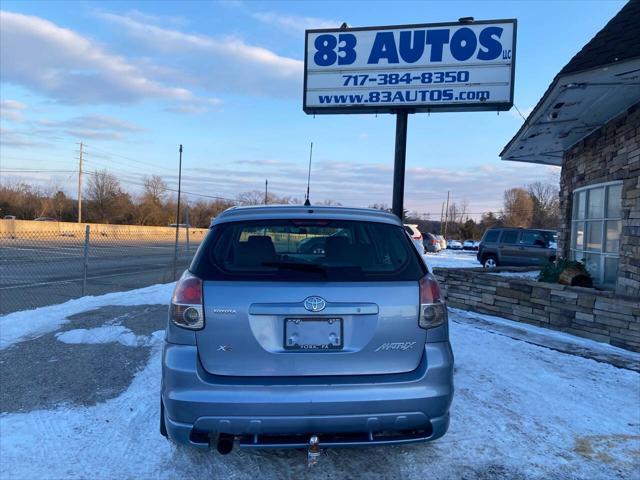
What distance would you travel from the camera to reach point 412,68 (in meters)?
9.77

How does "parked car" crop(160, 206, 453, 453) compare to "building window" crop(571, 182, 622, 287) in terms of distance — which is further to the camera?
"building window" crop(571, 182, 622, 287)

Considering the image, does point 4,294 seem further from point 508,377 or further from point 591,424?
point 591,424

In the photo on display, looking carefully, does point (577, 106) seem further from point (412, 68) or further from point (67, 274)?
point (67, 274)

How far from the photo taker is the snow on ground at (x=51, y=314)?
21.3ft

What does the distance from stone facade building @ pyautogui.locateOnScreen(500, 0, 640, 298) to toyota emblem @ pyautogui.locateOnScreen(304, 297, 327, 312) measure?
4967 millimetres

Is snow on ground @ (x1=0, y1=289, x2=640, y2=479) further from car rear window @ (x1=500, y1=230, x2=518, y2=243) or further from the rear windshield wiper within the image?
car rear window @ (x1=500, y1=230, x2=518, y2=243)

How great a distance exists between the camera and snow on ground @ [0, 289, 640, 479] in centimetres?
321

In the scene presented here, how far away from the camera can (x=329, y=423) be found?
273 centimetres

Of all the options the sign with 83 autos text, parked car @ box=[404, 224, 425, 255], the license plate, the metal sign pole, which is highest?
the sign with 83 autos text

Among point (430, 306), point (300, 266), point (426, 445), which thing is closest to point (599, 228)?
point (426, 445)

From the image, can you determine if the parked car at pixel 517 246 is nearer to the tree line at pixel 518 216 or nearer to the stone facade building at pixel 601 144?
the stone facade building at pixel 601 144

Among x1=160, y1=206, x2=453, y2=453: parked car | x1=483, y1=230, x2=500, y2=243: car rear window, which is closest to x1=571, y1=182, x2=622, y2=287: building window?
x1=160, y1=206, x2=453, y2=453: parked car

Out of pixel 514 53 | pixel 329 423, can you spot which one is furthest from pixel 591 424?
pixel 514 53

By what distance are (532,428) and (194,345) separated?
2.84m
